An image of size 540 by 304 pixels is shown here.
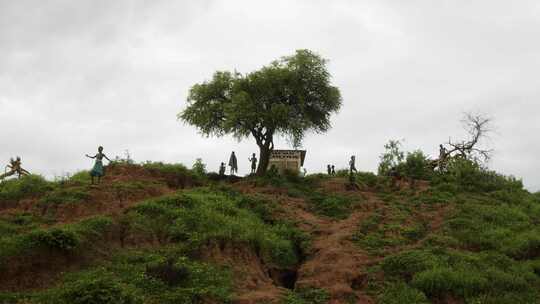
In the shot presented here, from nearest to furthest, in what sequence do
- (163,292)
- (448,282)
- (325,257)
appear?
1. (163,292)
2. (448,282)
3. (325,257)

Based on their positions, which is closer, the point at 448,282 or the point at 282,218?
the point at 448,282

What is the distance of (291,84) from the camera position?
31.6 m

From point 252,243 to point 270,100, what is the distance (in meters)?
14.0

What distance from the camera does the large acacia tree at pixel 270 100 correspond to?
3086cm

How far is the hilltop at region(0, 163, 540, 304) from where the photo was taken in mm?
15570

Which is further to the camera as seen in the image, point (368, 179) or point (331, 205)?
point (368, 179)

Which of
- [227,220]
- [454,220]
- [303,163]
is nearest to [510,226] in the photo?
[454,220]

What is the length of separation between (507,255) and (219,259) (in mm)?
9855

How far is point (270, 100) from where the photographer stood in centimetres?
3169

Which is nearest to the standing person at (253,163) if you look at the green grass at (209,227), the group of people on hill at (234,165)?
the group of people on hill at (234,165)

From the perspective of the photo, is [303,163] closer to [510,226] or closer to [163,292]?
[510,226]

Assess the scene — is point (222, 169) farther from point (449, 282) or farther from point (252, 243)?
point (449, 282)

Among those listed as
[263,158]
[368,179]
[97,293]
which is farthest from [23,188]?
[368,179]

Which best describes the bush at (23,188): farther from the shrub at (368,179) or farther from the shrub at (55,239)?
the shrub at (368,179)
